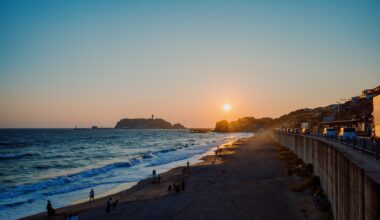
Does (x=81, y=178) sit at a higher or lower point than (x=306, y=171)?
lower

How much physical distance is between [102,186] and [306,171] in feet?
66.0

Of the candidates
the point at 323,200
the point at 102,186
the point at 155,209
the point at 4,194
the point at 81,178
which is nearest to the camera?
the point at 323,200

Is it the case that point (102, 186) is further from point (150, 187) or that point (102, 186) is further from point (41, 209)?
point (41, 209)

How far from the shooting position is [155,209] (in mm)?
24047

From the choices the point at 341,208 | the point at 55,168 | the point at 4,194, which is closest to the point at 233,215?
the point at 341,208

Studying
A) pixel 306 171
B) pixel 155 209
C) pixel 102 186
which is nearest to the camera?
pixel 155 209

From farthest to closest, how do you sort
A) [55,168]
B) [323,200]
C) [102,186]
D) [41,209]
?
[55,168] → [102,186] → [41,209] → [323,200]

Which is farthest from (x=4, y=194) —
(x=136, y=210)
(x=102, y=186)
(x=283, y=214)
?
(x=283, y=214)

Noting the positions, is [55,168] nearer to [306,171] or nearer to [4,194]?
[4,194]

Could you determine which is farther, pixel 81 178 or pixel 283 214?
pixel 81 178

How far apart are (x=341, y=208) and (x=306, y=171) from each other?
16657 mm

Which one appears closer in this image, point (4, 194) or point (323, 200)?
point (323, 200)

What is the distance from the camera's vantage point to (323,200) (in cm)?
1934

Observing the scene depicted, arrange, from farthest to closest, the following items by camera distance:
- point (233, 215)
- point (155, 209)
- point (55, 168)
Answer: point (55, 168) < point (155, 209) < point (233, 215)
